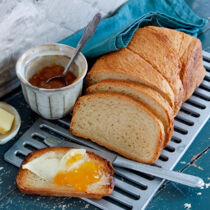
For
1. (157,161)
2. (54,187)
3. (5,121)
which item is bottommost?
(157,161)

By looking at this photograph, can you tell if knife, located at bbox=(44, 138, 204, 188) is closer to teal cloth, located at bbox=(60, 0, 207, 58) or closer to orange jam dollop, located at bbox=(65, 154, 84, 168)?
orange jam dollop, located at bbox=(65, 154, 84, 168)

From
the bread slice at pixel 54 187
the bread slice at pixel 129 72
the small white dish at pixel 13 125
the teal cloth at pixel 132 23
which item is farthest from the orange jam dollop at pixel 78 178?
the teal cloth at pixel 132 23

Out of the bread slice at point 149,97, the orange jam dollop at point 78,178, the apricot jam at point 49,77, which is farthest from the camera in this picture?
the apricot jam at point 49,77

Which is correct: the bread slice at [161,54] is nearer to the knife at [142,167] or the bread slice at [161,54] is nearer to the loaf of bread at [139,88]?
the loaf of bread at [139,88]

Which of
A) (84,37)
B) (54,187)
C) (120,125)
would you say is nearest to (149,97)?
(120,125)

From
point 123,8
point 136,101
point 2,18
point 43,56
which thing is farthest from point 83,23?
point 136,101

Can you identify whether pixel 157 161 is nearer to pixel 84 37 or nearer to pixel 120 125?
pixel 120 125
